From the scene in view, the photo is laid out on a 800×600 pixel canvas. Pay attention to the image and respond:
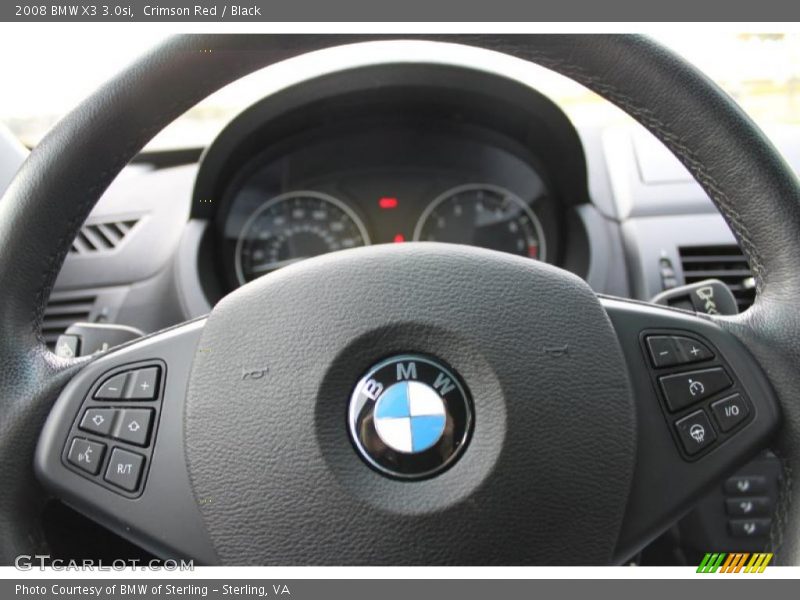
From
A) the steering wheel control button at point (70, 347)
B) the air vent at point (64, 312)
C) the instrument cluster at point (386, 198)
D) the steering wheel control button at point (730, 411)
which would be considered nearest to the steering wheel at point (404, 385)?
the steering wheel control button at point (730, 411)

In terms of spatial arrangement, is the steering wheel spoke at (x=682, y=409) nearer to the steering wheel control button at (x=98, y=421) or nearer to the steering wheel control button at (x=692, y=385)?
the steering wheel control button at (x=692, y=385)

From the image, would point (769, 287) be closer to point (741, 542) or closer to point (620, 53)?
point (620, 53)

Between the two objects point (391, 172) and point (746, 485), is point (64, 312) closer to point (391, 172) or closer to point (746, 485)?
point (391, 172)

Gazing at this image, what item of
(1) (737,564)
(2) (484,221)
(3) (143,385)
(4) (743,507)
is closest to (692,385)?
(1) (737,564)

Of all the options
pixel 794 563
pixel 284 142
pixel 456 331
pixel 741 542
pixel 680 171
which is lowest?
pixel 741 542

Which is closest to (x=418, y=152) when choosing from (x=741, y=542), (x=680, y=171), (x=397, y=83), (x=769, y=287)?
(x=397, y=83)

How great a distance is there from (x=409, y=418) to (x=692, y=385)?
1.05 feet

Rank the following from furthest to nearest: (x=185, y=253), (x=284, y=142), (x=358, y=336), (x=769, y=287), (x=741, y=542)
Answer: (x=284, y=142) → (x=185, y=253) → (x=741, y=542) → (x=769, y=287) → (x=358, y=336)

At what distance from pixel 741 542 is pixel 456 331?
39.3 inches

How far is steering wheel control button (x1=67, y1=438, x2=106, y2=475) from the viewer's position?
872mm

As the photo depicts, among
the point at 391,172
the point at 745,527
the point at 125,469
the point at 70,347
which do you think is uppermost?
the point at 391,172

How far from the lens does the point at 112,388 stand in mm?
905

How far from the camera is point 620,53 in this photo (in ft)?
3.06

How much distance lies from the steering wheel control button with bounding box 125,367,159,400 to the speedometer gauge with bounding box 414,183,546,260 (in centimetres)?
146
